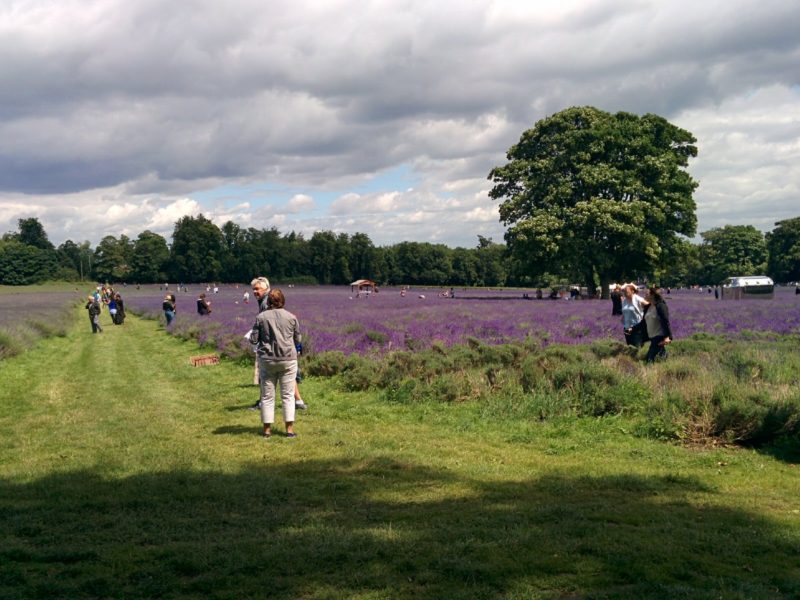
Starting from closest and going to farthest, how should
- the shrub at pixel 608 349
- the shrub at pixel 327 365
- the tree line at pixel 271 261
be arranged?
the shrub at pixel 608 349 → the shrub at pixel 327 365 → the tree line at pixel 271 261

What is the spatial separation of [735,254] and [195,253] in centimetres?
9751

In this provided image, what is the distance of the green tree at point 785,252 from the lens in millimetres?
106519

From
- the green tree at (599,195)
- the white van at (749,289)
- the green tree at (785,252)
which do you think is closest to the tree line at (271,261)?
the green tree at (785,252)

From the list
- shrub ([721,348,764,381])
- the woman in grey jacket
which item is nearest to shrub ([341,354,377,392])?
the woman in grey jacket

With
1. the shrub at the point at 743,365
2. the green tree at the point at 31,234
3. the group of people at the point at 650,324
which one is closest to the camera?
the shrub at the point at 743,365

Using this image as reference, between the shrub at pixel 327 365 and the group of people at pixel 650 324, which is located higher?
the group of people at pixel 650 324

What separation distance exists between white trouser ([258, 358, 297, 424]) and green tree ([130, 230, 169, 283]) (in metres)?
138

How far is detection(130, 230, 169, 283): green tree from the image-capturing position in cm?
14125

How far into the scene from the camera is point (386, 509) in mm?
6012

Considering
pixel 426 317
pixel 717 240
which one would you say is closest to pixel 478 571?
pixel 426 317

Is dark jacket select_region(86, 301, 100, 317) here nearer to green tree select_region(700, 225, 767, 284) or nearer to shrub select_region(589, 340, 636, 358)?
shrub select_region(589, 340, 636, 358)

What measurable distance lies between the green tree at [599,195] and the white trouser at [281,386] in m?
35.5

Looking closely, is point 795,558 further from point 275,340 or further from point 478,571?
point 275,340

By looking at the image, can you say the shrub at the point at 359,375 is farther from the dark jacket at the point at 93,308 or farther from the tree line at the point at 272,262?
the tree line at the point at 272,262
